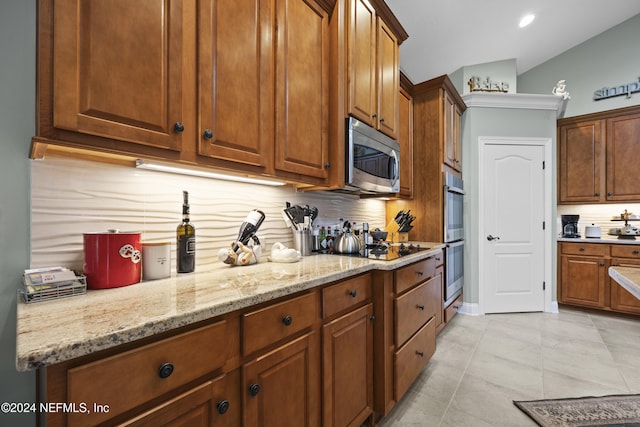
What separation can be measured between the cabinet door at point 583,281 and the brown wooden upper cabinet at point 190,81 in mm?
3889

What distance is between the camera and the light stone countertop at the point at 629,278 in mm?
1040

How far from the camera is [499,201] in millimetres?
3547

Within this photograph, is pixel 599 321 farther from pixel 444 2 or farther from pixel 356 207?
pixel 444 2

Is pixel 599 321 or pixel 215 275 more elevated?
pixel 215 275

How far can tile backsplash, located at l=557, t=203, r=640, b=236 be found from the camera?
3802 millimetres

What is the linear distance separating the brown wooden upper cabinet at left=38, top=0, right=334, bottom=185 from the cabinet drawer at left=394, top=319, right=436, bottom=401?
3.84 feet

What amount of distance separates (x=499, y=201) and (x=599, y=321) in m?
1.71

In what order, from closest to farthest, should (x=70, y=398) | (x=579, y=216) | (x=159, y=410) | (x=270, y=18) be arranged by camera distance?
(x=70, y=398)
(x=159, y=410)
(x=270, y=18)
(x=579, y=216)

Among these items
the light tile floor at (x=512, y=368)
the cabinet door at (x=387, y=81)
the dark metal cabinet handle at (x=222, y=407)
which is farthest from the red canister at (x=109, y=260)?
the cabinet door at (x=387, y=81)

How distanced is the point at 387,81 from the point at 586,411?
249 centimetres

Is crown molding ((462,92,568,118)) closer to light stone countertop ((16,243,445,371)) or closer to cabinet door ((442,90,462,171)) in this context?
cabinet door ((442,90,462,171))

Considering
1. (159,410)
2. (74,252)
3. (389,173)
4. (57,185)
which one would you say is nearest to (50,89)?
(57,185)

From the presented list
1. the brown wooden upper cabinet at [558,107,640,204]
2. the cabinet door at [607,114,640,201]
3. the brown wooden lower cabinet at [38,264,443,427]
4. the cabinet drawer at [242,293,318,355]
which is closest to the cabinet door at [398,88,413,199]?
the brown wooden lower cabinet at [38,264,443,427]

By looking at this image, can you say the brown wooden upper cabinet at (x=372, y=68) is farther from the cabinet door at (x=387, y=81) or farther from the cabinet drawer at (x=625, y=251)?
the cabinet drawer at (x=625, y=251)
